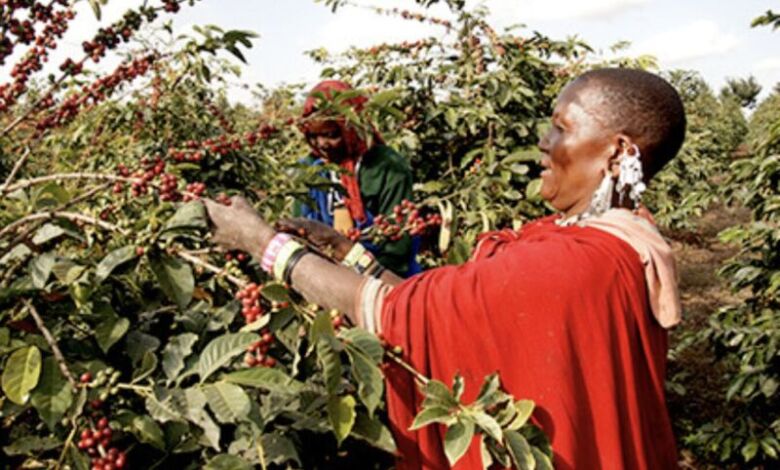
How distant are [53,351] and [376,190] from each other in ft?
6.19

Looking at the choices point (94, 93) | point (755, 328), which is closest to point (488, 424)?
point (94, 93)

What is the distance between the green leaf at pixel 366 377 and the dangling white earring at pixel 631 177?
74 centimetres

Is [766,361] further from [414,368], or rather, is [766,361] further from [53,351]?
[53,351]

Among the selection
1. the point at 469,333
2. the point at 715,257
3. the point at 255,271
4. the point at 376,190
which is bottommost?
the point at 715,257

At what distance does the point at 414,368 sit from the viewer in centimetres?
136

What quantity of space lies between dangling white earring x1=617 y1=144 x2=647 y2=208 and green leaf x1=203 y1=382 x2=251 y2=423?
947mm

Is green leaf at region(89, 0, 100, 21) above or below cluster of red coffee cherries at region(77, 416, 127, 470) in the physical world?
above

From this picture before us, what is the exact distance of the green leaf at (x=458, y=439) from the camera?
1115 mm

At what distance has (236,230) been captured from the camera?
1357mm

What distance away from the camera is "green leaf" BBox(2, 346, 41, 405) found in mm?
1076

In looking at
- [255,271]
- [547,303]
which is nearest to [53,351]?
[255,271]

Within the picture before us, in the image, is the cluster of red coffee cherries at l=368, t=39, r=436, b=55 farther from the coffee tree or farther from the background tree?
the background tree

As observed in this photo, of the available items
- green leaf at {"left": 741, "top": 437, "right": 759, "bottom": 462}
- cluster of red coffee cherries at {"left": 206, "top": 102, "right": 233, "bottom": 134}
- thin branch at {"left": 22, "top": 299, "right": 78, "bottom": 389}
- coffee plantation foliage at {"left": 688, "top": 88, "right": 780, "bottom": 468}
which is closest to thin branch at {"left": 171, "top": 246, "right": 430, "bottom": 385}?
thin branch at {"left": 22, "top": 299, "right": 78, "bottom": 389}

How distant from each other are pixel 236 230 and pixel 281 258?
0.10m
